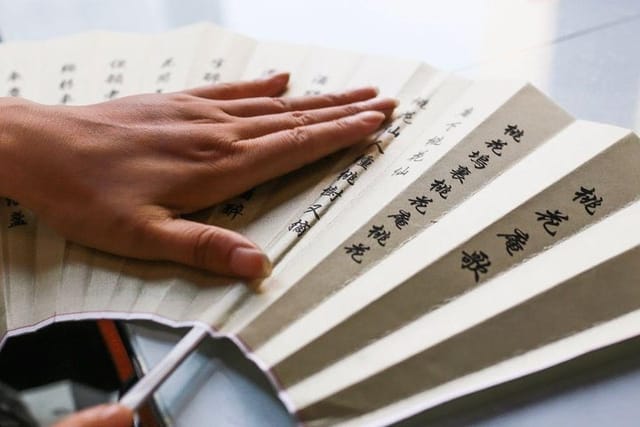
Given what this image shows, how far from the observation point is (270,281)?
2.09 feet

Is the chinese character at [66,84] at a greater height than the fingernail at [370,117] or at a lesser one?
lesser

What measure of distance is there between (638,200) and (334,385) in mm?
346

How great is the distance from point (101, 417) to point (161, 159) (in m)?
0.32

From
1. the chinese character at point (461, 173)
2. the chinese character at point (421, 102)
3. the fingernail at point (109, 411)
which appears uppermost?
the chinese character at point (461, 173)

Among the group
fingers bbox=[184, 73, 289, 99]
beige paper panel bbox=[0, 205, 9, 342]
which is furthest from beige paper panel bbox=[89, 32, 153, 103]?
beige paper panel bbox=[0, 205, 9, 342]

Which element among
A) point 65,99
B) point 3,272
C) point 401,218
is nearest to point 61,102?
point 65,99

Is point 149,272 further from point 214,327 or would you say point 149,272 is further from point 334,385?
point 334,385

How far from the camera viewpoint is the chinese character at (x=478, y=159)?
2.35 ft

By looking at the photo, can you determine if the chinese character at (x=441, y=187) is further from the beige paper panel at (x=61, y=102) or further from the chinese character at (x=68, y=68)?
the chinese character at (x=68, y=68)

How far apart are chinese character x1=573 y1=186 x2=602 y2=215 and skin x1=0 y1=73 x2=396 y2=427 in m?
0.25

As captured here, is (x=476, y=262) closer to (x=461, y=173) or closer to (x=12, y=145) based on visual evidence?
(x=461, y=173)

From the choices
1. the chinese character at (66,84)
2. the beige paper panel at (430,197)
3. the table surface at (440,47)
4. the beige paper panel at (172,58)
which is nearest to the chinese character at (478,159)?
the beige paper panel at (430,197)

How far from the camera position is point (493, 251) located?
617 millimetres

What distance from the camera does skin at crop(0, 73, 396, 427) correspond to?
671 mm
